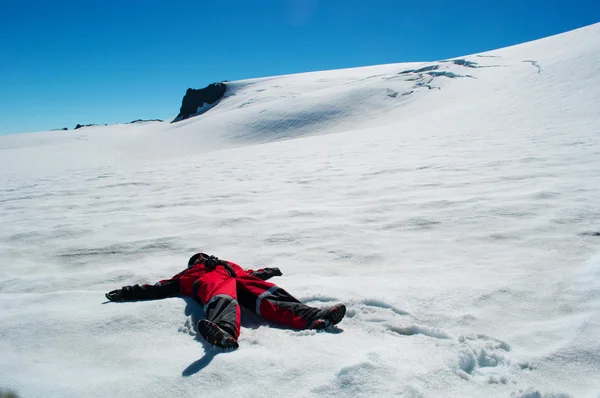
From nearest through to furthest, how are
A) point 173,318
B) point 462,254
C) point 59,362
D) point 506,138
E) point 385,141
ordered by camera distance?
point 59,362, point 173,318, point 462,254, point 506,138, point 385,141

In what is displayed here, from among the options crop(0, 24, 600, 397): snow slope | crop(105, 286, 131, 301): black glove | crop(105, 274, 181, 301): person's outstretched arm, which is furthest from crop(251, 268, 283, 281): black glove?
crop(105, 286, 131, 301): black glove

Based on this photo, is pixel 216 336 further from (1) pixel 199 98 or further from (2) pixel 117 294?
(1) pixel 199 98

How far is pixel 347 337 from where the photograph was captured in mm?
2303

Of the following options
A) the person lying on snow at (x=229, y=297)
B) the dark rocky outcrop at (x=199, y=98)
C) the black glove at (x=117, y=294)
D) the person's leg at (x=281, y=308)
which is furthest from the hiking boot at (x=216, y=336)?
the dark rocky outcrop at (x=199, y=98)

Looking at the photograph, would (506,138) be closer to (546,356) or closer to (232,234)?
(232,234)

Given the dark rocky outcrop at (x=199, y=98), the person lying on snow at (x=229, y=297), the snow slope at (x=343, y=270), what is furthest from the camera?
the dark rocky outcrop at (x=199, y=98)

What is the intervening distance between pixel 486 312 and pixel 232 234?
294 centimetres

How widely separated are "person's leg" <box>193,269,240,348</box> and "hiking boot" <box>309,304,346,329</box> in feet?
1.68

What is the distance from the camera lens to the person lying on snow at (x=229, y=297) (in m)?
2.36

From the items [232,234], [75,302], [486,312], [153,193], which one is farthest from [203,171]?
[486,312]

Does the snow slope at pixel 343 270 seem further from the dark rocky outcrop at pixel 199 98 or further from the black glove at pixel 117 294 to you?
the dark rocky outcrop at pixel 199 98

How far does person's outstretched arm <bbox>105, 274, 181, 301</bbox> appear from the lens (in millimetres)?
2910

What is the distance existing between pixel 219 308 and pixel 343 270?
124 centimetres

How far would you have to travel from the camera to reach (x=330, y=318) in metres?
2.38
